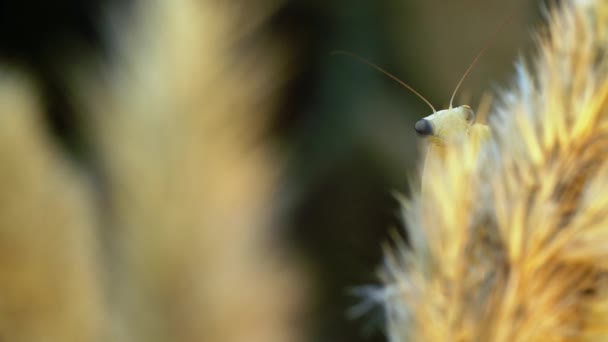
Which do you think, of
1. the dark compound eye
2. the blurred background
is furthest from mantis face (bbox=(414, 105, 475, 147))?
the blurred background

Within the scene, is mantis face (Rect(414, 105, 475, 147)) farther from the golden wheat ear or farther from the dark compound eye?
the golden wheat ear

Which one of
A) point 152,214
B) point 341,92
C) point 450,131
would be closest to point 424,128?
point 450,131

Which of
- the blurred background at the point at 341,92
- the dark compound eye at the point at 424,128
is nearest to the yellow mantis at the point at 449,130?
the dark compound eye at the point at 424,128

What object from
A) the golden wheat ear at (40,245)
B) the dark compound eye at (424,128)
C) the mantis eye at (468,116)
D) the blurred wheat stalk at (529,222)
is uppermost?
the golden wheat ear at (40,245)

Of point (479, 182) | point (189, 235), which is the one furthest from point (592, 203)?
point (189, 235)

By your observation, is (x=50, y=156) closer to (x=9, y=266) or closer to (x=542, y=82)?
(x=9, y=266)

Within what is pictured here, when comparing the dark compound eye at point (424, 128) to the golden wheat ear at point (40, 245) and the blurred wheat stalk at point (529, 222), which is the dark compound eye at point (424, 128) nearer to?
the blurred wheat stalk at point (529, 222)
